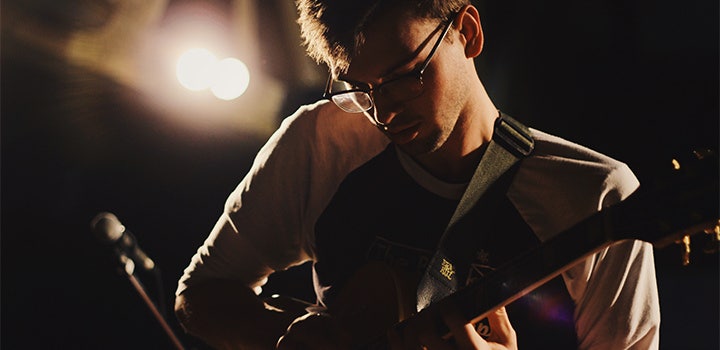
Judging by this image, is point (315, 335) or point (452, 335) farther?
point (315, 335)

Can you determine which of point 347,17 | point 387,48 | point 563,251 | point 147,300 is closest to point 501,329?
point 563,251

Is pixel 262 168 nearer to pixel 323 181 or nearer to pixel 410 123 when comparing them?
pixel 323 181

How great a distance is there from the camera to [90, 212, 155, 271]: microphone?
8.32ft

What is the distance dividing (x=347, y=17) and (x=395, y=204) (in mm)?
606

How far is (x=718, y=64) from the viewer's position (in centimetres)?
333

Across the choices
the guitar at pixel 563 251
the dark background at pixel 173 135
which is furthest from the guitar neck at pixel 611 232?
the dark background at pixel 173 135

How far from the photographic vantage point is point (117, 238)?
2562 mm

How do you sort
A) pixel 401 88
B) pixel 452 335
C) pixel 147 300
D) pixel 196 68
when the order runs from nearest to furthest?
pixel 452 335
pixel 401 88
pixel 147 300
pixel 196 68

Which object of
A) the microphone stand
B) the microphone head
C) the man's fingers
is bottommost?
the microphone stand

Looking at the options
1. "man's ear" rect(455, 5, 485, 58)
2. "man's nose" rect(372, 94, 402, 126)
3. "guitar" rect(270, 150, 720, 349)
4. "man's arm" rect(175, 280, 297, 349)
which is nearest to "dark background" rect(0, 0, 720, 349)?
"man's ear" rect(455, 5, 485, 58)

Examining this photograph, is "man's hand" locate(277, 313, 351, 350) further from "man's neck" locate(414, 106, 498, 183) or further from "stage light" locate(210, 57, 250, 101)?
"stage light" locate(210, 57, 250, 101)

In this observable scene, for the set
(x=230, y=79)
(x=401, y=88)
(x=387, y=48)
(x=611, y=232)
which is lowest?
(x=611, y=232)

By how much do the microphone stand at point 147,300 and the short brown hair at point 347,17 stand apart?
112 centimetres

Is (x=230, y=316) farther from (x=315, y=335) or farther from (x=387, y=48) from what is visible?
(x=387, y=48)
